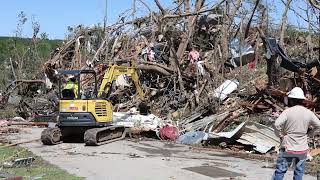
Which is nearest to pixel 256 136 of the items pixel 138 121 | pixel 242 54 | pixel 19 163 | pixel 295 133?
pixel 138 121

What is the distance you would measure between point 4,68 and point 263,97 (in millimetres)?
25538

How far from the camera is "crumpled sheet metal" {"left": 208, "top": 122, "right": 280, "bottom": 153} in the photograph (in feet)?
52.5

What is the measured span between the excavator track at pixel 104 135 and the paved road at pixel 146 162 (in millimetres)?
281

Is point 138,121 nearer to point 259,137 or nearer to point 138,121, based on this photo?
point 138,121

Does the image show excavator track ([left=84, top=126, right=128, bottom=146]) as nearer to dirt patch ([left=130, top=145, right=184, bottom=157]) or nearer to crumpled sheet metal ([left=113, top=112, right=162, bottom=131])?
crumpled sheet metal ([left=113, top=112, right=162, bottom=131])

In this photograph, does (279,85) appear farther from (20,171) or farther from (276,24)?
(20,171)

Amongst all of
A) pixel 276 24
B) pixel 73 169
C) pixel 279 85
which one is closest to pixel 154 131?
pixel 279 85

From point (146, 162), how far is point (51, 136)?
17.1 ft

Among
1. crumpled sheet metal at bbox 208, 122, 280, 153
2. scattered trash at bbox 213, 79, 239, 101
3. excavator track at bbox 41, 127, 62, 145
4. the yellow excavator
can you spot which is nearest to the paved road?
excavator track at bbox 41, 127, 62, 145

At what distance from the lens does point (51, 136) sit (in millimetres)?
18484

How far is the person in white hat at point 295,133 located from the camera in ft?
29.3

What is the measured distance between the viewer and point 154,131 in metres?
20.2

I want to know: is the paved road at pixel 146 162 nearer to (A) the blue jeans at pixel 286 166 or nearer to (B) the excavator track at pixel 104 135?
(B) the excavator track at pixel 104 135

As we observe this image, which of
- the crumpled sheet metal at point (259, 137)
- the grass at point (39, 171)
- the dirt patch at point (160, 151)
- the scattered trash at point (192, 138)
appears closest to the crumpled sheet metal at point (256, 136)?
the crumpled sheet metal at point (259, 137)
